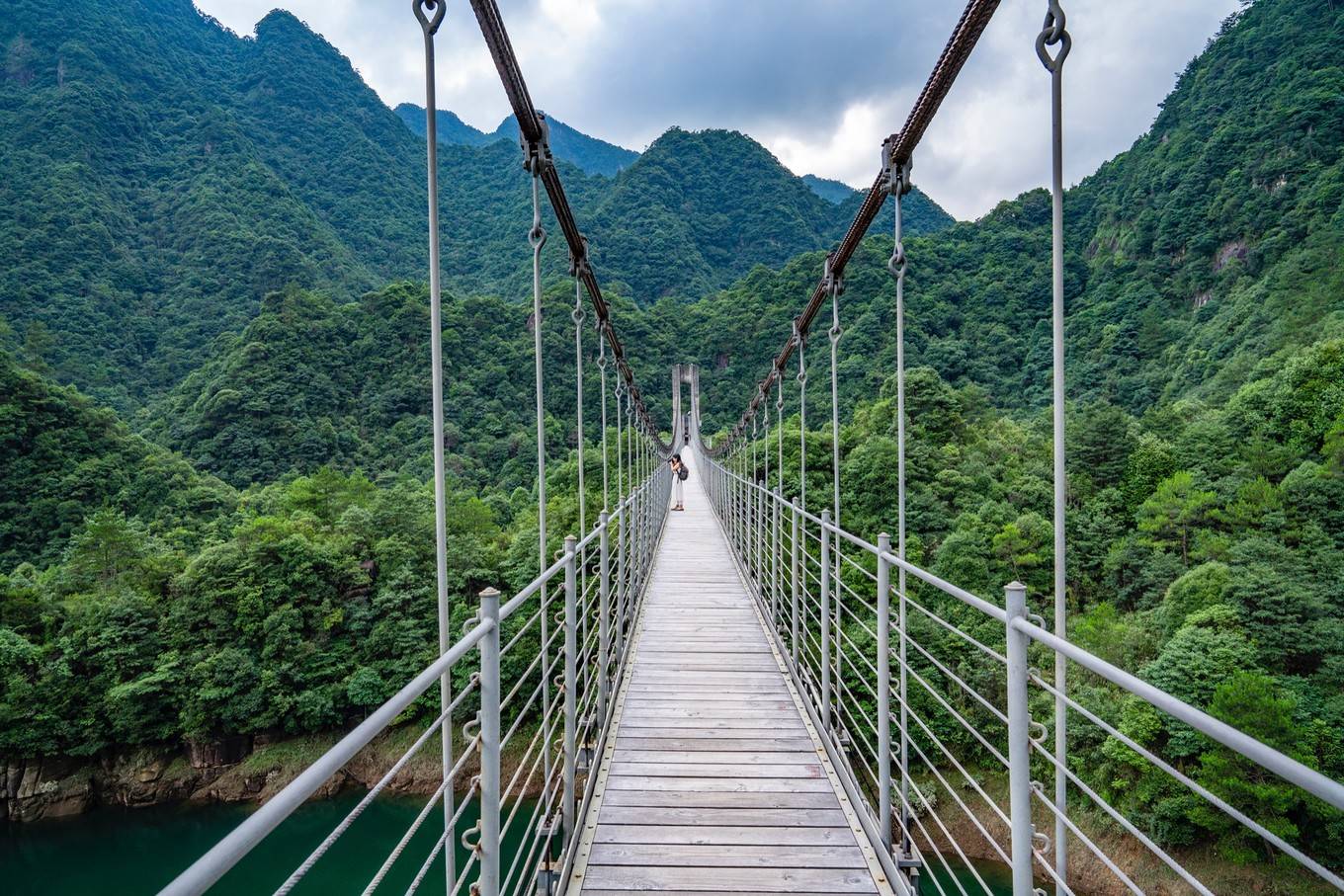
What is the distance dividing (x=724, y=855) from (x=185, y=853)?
43.0 feet

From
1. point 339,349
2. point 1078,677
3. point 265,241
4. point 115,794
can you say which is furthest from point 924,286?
point 265,241

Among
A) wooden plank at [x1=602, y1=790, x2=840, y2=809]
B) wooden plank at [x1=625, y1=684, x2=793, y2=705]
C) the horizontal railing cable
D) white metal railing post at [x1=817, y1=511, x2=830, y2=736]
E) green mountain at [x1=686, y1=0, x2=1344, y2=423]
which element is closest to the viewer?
the horizontal railing cable

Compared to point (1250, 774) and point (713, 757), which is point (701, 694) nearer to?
point (713, 757)

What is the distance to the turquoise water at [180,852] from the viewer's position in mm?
9992

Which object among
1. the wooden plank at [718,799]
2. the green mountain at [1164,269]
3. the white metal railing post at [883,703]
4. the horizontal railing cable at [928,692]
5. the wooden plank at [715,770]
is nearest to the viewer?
the horizontal railing cable at [928,692]

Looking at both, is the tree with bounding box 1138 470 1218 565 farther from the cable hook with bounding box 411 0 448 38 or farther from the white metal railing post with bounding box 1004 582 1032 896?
the cable hook with bounding box 411 0 448 38

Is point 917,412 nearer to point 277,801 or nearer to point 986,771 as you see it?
point 986,771

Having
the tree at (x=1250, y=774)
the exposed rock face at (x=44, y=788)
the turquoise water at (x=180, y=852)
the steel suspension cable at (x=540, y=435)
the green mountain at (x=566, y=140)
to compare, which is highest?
the green mountain at (x=566, y=140)

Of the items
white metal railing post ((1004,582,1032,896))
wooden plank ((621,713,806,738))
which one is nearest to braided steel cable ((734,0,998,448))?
white metal railing post ((1004,582,1032,896))

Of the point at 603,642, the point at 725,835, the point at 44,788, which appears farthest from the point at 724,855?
the point at 44,788

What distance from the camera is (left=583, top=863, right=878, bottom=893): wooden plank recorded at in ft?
5.22

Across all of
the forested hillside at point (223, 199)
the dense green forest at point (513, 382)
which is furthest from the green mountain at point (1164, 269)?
the forested hillside at point (223, 199)

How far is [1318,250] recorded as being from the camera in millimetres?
22391

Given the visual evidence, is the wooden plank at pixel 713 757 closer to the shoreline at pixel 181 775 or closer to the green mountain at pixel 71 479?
the shoreline at pixel 181 775
